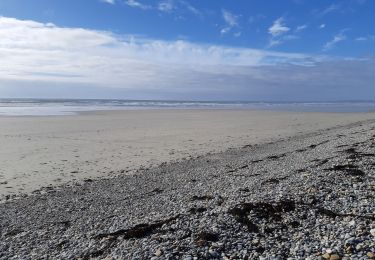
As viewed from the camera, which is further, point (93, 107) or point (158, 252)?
point (93, 107)

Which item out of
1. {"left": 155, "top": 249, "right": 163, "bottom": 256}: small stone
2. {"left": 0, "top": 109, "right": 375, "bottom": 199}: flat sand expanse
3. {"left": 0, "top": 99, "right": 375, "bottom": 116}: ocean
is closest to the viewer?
{"left": 155, "top": 249, "right": 163, "bottom": 256}: small stone

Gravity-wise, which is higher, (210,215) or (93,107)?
(210,215)

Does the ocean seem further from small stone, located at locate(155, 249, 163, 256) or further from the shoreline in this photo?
small stone, located at locate(155, 249, 163, 256)

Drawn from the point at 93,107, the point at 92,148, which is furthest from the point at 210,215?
the point at 93,107

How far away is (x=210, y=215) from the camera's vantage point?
763 cm

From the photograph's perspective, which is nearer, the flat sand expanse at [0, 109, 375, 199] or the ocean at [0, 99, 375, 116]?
the flat sand expanse at [0, 109, 375, 199]

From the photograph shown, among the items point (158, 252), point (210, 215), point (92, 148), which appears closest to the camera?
point (158, 252)

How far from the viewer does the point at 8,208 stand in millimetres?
10000

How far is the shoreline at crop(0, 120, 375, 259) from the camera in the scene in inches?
237

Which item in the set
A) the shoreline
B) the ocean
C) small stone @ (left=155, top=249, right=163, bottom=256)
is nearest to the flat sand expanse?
the shoreline

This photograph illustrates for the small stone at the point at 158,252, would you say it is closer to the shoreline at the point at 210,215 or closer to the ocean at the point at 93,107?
the shoreline at the point at 210,215

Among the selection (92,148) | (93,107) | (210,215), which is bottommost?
(92,148)

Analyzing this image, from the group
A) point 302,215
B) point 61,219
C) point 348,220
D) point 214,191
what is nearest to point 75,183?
point 61,219

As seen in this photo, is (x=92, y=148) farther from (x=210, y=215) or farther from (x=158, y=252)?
(x=158, y=252)
